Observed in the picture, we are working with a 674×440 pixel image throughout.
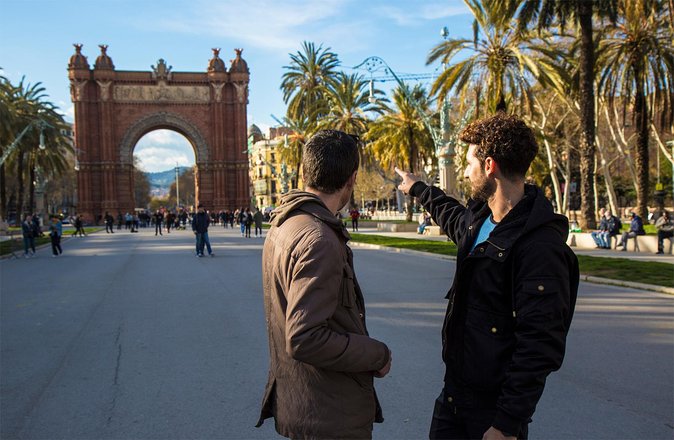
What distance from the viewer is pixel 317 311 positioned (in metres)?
2.29

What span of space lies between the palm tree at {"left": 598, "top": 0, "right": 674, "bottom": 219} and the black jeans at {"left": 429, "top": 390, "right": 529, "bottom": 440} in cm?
2675

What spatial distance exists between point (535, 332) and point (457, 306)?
0.43m

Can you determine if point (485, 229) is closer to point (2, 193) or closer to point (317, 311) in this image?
point (317, 311)

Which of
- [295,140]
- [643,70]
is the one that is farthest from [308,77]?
[643,70]

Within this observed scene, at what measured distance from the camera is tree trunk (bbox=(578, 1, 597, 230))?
2150 centimetres

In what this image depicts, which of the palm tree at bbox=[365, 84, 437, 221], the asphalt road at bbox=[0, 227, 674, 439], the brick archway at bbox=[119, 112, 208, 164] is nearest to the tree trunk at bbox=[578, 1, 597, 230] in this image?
the asphalt road at bbox=[0, 227, 674, 439]

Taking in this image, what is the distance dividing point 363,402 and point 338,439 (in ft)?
0.59

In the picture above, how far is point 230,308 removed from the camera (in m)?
9.84

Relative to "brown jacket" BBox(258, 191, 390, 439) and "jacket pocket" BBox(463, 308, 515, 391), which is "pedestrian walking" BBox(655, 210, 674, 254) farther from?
"brown jacket" BBox(258, 191, 390, 439)

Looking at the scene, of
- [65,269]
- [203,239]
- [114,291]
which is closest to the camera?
[114,291]

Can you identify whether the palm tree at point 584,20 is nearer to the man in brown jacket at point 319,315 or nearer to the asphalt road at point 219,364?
the asphalt road at point 219,364

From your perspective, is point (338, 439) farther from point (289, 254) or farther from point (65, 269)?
point (65, 269)

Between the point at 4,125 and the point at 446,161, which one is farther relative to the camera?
the point at 4,125

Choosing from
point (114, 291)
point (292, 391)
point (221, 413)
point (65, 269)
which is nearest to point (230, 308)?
Result: point (114, 291)
